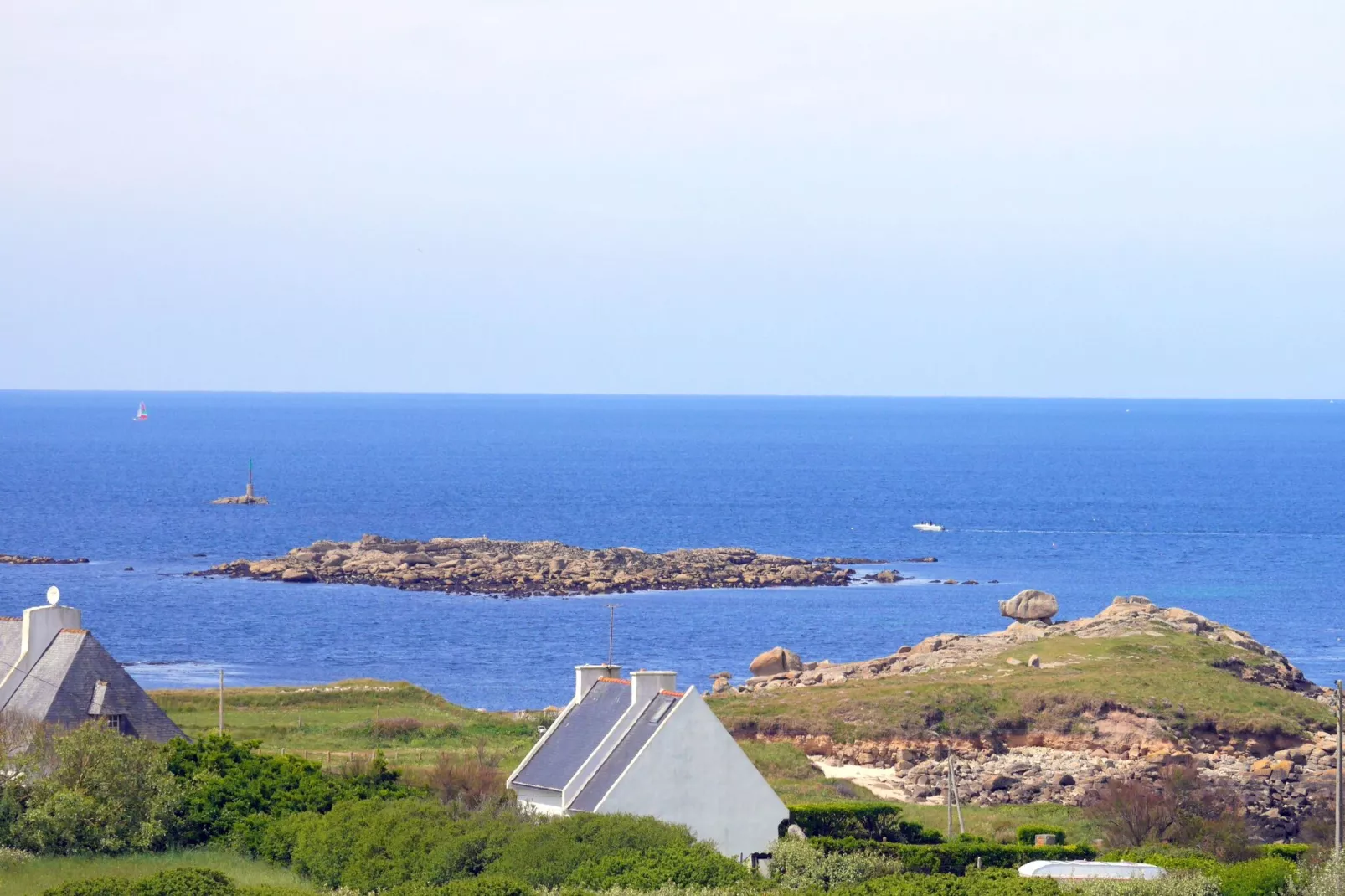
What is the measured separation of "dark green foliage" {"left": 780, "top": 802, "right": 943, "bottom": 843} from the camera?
1538 inches

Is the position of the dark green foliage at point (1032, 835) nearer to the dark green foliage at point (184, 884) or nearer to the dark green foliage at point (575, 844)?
the dark green foliage at point (575, 844)

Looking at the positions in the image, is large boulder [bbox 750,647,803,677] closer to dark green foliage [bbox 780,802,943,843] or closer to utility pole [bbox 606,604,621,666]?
utility pole [bbox 606,604,621,666]

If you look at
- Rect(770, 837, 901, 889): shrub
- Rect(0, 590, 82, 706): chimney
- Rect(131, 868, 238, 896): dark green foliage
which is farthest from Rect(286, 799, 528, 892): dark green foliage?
Rect(0, 590, 82, 706): chimney

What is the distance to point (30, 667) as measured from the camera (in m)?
40.4

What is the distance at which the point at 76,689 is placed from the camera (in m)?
39.7

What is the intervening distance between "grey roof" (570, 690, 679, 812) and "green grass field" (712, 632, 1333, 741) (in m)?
28.9

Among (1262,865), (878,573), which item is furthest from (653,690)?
(878,573)

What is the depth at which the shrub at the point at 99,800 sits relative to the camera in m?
32.9

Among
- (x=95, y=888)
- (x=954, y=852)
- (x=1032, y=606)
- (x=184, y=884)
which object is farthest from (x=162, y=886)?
(x=1032, y=606)

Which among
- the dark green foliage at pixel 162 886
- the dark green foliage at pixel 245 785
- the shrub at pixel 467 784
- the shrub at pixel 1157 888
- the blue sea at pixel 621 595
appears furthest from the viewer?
the blue sea at pixel 621 595

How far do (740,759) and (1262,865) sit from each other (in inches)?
432

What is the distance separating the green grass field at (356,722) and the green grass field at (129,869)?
13.3m

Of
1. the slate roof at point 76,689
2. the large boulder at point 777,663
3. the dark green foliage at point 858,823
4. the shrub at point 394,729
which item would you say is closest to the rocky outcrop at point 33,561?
the large boulder at point 777,663

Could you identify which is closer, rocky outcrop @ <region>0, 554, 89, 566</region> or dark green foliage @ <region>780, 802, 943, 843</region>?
dark green foliage @ <region>780, 802, 943, 843</region>
